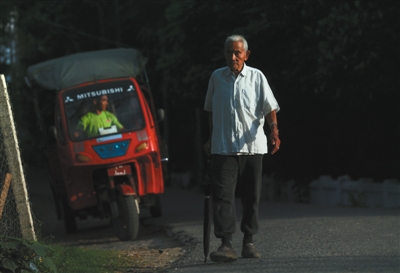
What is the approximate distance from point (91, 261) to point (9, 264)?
2.17m

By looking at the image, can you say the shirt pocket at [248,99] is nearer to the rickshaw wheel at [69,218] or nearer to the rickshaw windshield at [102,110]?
the rickshaw windshield at [102,110]

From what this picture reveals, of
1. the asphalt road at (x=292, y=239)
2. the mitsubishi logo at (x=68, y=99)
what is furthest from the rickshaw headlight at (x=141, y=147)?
the mitsubishi logo at (x=68, y=99)

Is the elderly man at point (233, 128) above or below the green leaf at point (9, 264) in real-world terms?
above

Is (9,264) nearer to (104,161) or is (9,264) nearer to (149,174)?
(104,161)

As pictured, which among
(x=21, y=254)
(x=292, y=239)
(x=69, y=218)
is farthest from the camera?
(x=69, y=218)

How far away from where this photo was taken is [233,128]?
752 cm

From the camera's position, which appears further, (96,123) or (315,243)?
(96,123)

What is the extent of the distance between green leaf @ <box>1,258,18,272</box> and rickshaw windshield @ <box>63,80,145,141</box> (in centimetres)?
607

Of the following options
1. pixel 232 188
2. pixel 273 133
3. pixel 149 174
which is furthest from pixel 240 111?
pixel 149 174

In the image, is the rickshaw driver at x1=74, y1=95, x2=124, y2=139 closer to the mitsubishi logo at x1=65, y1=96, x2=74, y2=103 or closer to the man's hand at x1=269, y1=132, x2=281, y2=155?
the mitsubishi logo at x1=65, y1=96, x2=74, y2=103

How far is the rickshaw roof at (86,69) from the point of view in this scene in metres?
13.8

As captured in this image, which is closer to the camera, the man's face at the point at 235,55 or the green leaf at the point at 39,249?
the green leaf at the point at 39,249

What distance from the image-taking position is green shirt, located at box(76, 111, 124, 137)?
42.3 feet

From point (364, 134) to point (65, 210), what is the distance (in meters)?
7.08
